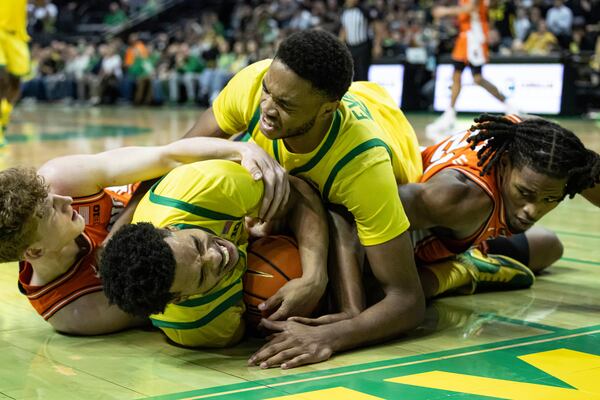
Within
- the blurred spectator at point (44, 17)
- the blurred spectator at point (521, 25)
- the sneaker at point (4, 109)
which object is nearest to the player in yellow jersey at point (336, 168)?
the sneaker at point (4, 109)

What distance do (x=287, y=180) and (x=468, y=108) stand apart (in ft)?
37.8

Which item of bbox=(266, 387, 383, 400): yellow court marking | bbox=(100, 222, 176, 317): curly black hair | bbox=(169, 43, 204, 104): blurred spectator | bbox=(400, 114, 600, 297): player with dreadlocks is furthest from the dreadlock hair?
bbox=(169, 43, 204, 104): blurred spectator

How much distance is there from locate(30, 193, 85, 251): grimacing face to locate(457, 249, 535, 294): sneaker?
169 cm

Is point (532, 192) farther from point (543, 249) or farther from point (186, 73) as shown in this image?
point (186, 73)

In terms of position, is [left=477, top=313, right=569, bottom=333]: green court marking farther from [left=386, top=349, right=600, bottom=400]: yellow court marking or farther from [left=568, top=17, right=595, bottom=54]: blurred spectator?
[left=568, top=17, right=595, bottom=54]: blurred spectator

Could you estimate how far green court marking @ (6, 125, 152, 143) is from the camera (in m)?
11.0

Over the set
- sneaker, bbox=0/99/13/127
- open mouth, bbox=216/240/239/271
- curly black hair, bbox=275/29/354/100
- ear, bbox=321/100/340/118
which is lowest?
sneaker, bbox=0/99/13/127

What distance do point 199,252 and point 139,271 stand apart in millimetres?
208

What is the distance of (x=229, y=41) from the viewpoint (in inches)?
818

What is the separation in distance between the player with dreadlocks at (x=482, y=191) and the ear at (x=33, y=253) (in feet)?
3.29

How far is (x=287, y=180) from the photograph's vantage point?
3.11m

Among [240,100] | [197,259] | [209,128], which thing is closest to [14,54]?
[209,128]

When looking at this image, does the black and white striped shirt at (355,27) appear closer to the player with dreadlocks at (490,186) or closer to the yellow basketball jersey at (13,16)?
the yellow basketball jersey at (13,16)

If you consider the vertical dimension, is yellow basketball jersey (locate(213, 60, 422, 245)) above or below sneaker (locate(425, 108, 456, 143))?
above
